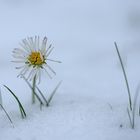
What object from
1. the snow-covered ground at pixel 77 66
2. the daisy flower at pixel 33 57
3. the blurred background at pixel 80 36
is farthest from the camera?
the blurred background at pixel 80 36

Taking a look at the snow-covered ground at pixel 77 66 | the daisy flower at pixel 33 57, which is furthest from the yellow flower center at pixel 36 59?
the snow-covered ground at pixel 77 66

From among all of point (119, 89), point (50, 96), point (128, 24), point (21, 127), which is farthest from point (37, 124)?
point (128, 24)

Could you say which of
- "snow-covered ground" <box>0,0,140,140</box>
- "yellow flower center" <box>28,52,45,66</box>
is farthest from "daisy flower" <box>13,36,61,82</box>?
"snow-covered ground" <box>0,0,140,140</box>

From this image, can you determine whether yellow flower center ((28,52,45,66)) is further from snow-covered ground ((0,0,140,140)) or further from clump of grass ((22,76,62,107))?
snow-covered ground ((0,0,140,140))

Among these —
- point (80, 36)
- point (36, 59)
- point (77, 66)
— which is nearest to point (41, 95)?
point (36, 59)

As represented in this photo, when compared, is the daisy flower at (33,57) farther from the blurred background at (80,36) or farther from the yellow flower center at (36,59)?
the blurred background at (80,36)

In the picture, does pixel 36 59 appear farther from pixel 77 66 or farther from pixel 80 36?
pixel 80 36

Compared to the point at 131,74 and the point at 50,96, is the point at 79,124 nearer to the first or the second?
the point at 50,96
